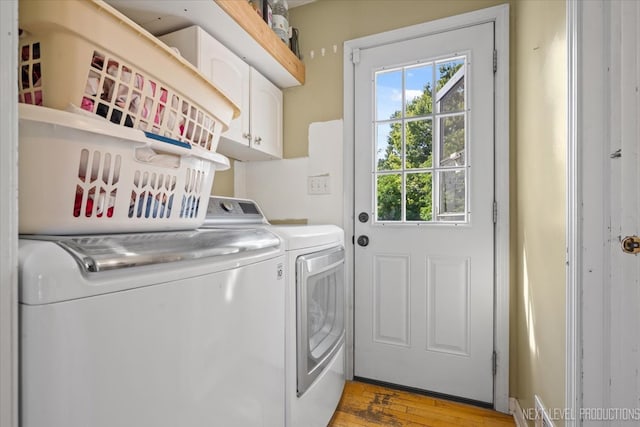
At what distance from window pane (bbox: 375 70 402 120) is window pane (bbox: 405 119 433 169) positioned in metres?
0.13

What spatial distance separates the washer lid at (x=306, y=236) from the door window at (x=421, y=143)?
0.48 metres

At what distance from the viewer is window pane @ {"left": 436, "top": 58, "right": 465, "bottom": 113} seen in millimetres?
1737

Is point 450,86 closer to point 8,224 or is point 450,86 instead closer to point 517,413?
point 517,413

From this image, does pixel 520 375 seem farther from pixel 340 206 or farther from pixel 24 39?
pixel 24 39

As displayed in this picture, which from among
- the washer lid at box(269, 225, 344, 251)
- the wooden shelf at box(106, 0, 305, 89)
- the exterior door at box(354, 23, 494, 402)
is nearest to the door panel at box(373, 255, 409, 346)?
the exterior door at box(354, 23, 494, 402)

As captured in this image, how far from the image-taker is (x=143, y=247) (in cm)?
62

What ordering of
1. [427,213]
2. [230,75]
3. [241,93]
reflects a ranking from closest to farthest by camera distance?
[230,75], [241,93], [427,213]

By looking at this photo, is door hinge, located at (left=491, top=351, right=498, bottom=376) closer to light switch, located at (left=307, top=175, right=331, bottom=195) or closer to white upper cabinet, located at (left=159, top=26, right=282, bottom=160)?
light switch, located at (left=307, top=175, right=331, bottom=195)

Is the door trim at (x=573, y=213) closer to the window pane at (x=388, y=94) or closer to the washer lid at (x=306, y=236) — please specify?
the washer lid at (x=306, y=236)

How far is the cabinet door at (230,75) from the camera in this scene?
140 centimetres

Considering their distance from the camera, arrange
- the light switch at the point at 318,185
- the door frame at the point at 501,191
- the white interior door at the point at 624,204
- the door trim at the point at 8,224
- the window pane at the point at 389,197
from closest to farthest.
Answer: the door trim at the point at 8,224 → the white interior door at the point at 624,204 → the door frame at the point at 501,191 → the window pane at the point at 389,197 → the light switch at the point at 318,185

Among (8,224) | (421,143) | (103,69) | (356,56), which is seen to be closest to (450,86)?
(421,143)

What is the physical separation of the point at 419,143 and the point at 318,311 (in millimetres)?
1150

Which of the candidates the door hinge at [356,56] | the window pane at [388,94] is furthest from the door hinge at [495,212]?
the door hinge at [356,56]
